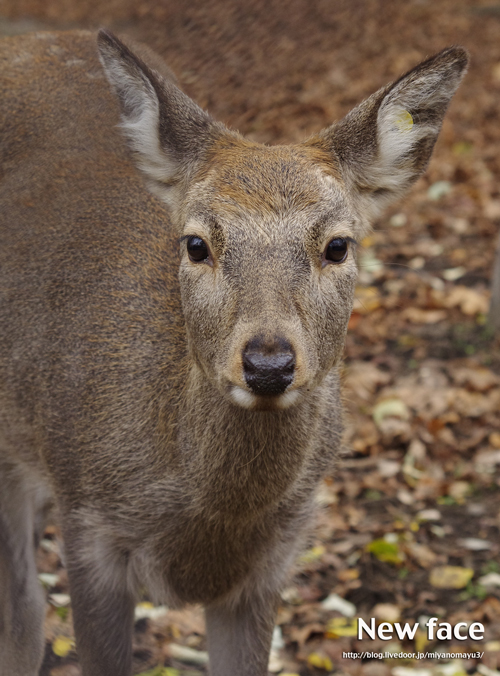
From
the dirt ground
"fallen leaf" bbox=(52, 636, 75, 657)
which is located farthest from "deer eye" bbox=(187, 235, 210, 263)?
"fallen leaf" bbox=(52, 636, 75, 657)

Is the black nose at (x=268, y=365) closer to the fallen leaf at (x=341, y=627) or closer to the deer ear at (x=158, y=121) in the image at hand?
the deer ear at (x=158, y=121)

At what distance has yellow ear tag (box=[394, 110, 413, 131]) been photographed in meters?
3.94

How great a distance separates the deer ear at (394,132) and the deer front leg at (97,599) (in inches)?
77.4

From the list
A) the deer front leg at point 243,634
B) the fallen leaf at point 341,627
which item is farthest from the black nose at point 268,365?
the fallen leaf at point 341,627

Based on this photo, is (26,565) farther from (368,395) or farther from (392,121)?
(368,395)

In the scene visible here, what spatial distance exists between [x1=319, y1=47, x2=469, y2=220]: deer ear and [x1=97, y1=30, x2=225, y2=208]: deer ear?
57 cm

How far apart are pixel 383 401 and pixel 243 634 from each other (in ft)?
12.3

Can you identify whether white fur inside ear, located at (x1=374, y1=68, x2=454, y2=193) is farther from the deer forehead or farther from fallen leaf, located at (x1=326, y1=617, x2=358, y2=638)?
fallen leaf, located at (x1=326, y1=617, x2=358, y2=638)

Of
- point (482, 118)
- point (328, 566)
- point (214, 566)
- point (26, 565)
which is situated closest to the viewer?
point (214, 566)

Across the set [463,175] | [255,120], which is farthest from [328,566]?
[463,175]

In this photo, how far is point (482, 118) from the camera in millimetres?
12586

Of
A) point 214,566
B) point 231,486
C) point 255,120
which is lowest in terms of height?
point 214,566

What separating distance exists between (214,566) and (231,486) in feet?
1.61

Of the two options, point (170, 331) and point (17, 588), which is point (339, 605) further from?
point (170, 331)
